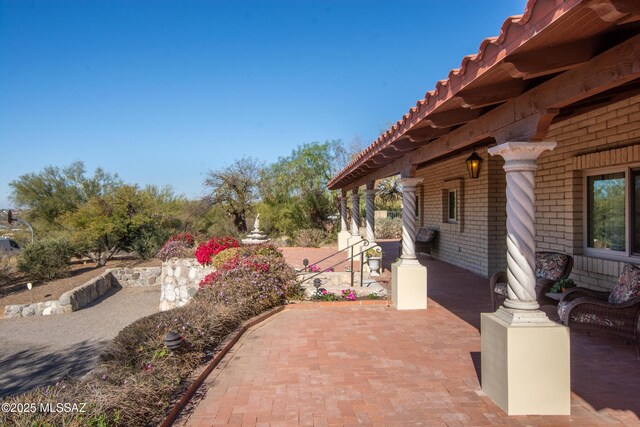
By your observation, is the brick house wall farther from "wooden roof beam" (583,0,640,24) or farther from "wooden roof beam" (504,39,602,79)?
"wooden roof beam" (583,0,640,24)

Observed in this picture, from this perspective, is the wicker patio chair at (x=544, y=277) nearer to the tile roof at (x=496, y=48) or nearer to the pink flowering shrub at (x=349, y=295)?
the pink flowering shrub at (x=349, y=295)

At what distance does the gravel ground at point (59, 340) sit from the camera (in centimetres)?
904

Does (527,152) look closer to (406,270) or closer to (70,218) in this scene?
(406,270)

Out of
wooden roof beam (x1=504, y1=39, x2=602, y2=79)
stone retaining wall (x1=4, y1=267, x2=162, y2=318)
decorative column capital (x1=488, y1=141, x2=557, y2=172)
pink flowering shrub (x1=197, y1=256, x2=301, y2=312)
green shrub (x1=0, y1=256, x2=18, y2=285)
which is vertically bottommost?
stone retaining wall (x1=4, y1=267, x2=162, y2=318)

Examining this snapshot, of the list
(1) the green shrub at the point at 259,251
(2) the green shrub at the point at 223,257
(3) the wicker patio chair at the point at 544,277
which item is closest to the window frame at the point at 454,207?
(1) the green shrub at the point at 259,251

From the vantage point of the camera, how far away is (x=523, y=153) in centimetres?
333

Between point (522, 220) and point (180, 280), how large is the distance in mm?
11002

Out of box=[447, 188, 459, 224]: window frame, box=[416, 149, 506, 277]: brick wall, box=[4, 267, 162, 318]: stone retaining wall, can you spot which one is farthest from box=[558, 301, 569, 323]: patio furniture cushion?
box=[4, 267, 162, 318]: stone retaining wall

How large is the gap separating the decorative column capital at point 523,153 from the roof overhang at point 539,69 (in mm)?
74

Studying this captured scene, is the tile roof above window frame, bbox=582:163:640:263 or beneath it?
above

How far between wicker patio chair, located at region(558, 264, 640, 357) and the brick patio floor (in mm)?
312

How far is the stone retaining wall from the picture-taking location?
584 inches

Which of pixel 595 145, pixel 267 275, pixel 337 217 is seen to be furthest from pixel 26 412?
pixel 337 217

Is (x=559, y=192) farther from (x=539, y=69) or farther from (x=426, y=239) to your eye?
(x=426, y=239)
